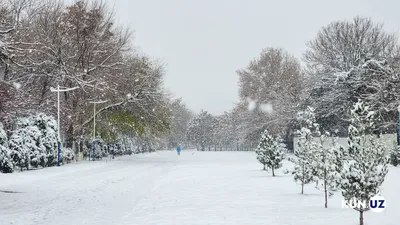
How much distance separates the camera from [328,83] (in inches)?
1811

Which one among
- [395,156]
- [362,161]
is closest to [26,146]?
[395,156]

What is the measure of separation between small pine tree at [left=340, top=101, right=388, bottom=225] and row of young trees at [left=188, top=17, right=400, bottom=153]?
62.1 ft

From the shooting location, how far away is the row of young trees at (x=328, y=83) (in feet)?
131

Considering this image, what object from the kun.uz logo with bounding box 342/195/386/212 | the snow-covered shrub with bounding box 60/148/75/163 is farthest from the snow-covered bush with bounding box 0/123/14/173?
→ the kun.uz logo with bounding box 342/195/386/212

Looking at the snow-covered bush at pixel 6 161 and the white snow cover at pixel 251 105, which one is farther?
the white snow cover at pixel 251 105

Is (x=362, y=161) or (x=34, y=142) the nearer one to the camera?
(x=362, y=161)

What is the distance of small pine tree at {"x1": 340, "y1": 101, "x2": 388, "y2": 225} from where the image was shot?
940 cm

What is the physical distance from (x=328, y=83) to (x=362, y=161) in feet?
124

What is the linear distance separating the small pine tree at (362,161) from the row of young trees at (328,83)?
746 inches

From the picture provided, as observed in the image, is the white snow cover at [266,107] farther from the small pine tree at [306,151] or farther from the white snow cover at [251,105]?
the small pine tree at [306,151]

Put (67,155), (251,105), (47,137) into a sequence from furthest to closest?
1. (251,105)
2. (67,155)
3. (47,137)

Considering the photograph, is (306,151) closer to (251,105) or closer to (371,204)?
(371,204)

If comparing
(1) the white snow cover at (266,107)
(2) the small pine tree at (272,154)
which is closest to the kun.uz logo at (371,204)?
(2) the small pine tree at (272,154)

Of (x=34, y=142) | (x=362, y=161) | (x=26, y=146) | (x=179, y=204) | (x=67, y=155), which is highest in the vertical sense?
(x=34, y=142)
